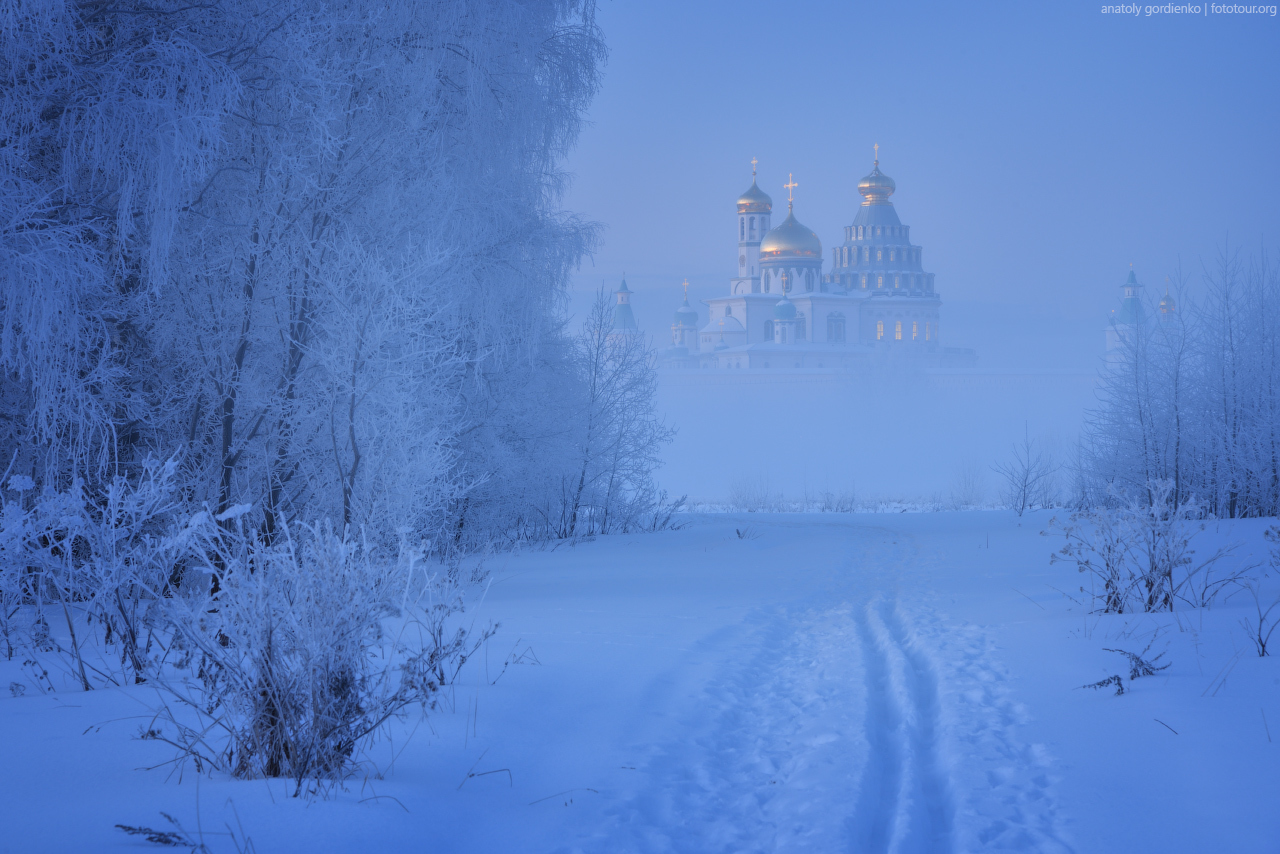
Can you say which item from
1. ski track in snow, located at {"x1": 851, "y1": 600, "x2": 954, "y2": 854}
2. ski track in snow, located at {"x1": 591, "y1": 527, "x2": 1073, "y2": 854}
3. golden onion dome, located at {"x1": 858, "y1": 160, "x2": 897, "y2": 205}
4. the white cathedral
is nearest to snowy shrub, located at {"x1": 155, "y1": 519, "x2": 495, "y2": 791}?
ski track in snow, located at {"x1": 591, "y1": 527, "x2": 1073, "y2": 854}

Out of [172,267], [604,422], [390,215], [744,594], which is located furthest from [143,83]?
[604,422]

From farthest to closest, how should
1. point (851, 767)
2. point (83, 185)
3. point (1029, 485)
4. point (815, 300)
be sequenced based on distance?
1. point (815, 300)
2. point (1029, 485)
3. point (83, 185)
4. point (851, 767)

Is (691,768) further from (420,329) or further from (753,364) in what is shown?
(753,364)

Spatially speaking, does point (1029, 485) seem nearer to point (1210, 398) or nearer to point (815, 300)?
point (1210, 398)

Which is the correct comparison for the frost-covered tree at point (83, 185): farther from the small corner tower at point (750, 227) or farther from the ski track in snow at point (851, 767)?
the small corner tower at point (750, 227)

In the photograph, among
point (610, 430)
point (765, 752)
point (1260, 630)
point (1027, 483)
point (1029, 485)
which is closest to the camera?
point (765, 752)

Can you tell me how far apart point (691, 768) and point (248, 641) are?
1510mm

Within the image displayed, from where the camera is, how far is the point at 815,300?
7500cm

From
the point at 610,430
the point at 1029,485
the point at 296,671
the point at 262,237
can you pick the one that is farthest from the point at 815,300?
the point at 296,671

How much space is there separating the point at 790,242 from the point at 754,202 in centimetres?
719

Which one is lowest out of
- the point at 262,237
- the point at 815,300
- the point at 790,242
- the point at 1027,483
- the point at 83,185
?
the point at 1027,483

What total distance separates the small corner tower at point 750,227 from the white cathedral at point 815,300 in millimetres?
89

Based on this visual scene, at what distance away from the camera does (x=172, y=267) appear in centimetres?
690

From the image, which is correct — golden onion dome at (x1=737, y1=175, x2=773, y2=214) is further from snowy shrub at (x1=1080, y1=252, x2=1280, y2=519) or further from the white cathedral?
snowy shrub at (x1=1080, y1=252, x2=1280, y2=519)
